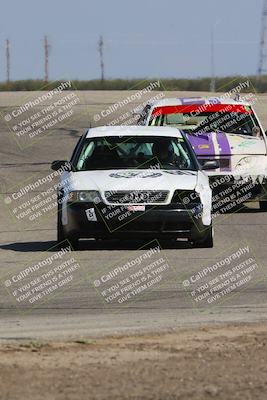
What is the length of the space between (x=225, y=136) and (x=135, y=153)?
4.69 meters

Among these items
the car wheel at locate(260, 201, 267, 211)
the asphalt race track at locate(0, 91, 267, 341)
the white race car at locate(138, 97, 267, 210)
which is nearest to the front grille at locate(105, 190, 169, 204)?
the asphalt race track at locate(0, 91, 267, 341)

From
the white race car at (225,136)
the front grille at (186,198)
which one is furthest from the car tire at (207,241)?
the white race car at (225,136)

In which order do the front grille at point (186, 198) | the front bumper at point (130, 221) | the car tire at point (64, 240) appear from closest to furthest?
the front bumper at point (130, 221)
the front grille at point (186, 198)
the car tire at point (64, 240)

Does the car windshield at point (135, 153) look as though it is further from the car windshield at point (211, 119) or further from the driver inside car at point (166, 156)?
the car windshield at point (211, 119)

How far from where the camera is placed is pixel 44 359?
23.1 ft

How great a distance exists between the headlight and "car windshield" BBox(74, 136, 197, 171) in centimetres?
79

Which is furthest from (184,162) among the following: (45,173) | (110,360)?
(45,173)

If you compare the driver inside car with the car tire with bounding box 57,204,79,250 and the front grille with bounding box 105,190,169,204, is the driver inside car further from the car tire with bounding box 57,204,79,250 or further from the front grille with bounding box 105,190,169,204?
the car tire with bounding box 57,204,79,250

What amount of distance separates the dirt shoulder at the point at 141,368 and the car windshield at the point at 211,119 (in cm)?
1161

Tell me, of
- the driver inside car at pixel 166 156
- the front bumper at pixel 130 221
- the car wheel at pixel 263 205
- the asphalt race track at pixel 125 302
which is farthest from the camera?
the car wheel at pixel 263 205

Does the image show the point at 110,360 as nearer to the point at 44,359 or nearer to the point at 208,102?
the point at 44,359

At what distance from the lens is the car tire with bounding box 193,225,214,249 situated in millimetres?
13586

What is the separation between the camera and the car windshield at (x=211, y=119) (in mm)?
19406

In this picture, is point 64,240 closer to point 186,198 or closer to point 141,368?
point 186,198
